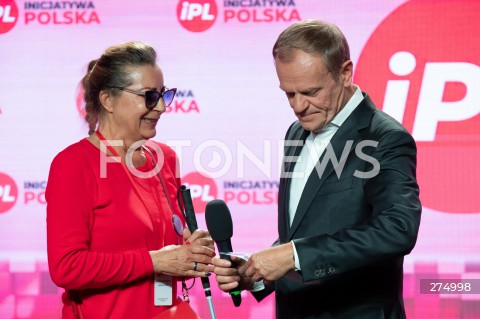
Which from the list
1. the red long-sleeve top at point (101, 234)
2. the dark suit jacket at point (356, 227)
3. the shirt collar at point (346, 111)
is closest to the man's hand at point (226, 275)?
the dark suit jacket at point (356, 227)

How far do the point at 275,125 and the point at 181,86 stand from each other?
606 mm

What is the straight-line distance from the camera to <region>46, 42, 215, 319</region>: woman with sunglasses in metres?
2.54

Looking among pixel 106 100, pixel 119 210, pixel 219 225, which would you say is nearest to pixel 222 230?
pixel 219 225

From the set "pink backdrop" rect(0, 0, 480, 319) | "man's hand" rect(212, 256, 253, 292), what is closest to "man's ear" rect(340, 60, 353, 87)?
"man's hand" rect(212, 256, 253, 292)

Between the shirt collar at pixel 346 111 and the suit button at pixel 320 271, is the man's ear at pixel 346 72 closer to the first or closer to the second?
the shirt collar at pixel 346 111

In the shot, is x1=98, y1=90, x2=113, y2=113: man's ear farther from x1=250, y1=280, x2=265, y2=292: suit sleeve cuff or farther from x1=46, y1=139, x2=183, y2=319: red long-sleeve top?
x1=250, y1=280, x2=265, y2=292: suit sleeve cuff

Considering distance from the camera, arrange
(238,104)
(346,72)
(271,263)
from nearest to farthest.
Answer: (271,263)
(346,72)
(238,104)

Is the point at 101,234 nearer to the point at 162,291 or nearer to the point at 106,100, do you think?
the point at 162,291

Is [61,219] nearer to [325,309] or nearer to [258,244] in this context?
[325,309]

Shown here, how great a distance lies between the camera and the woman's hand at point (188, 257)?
261 centimetres

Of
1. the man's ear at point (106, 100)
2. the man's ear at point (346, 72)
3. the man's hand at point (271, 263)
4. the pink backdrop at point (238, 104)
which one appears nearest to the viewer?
the man's hand at point (271, 263)

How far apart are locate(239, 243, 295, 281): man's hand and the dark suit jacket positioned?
0.03 m

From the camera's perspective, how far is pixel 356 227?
2168mm

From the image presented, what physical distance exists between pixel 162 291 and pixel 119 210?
0.33 m
